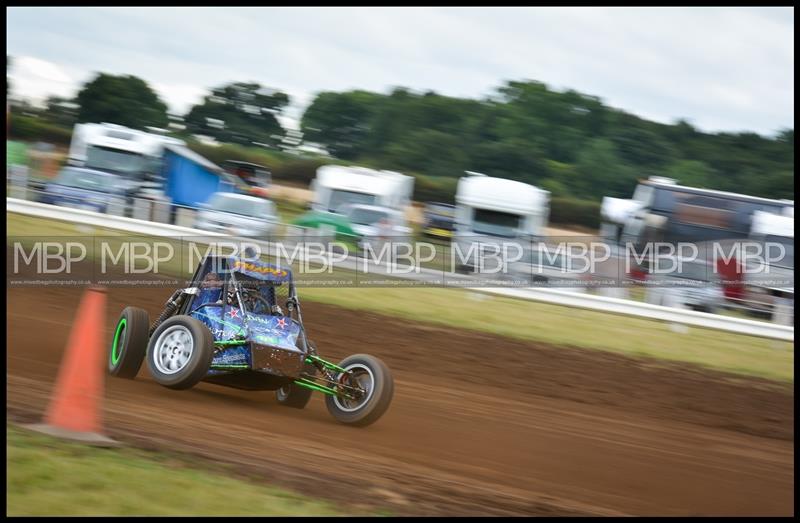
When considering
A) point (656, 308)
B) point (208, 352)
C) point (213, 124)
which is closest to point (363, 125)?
point (213, 124)

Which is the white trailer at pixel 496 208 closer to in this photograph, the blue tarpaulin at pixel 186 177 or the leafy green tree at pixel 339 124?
the blue tarpaulin at pixel 186 177

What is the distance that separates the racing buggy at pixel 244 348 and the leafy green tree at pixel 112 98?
29852mm

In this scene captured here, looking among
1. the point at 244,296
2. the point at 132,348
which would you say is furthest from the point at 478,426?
the point at 132,348

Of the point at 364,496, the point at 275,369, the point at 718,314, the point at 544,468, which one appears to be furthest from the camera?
the point at 718,314

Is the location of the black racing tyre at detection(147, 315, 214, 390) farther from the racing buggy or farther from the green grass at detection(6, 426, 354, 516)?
the green grass at detection(6, 426, 354, 516)

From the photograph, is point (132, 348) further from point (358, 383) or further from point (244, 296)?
point (358, 383)

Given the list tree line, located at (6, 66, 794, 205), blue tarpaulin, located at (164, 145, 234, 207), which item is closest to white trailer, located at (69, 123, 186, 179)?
blue tarpaulin, located at (164, 145, 234, 207)

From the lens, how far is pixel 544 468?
7.36 m

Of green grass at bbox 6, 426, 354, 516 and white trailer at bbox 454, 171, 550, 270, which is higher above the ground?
white trailer at bbox 454, 171, 550, 270

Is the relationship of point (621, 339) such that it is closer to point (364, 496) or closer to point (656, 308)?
point (656, 308)

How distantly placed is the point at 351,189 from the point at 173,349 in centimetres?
1412

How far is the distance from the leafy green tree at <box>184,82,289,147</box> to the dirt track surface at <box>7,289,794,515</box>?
27143 millimetres

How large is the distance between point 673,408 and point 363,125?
33.6 m

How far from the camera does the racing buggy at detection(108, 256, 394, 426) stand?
7.90 meters
